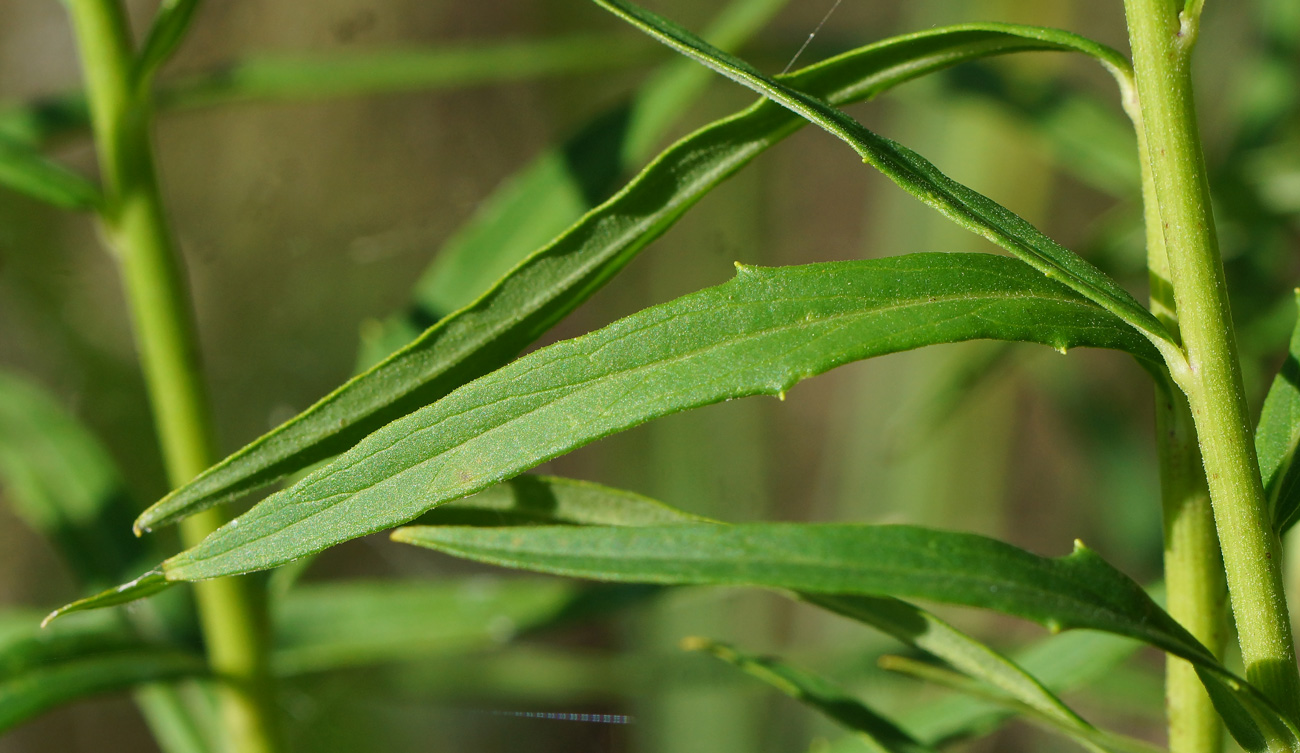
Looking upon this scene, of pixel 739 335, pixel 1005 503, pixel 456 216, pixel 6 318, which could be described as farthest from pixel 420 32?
pixel 739 335

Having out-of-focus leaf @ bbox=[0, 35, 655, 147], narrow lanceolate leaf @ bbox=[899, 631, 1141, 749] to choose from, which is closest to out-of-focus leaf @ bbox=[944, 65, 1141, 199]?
out-of-focus leaf @ bbox=[0, 35, 655, 147]

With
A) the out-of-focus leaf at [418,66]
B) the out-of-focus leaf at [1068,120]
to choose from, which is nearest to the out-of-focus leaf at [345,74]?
the out-of-focus leaf at [418,66]

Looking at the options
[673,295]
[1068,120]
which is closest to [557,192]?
[1068,120]

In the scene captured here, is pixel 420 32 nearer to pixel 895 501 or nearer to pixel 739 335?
pixel 895 501

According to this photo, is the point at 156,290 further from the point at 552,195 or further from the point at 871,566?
the point at 871,566

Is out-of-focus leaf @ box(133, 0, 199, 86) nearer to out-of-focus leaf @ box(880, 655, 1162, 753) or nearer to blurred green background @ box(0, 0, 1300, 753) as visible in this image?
blurred green background @ box(0, 0, 1300, 753)
